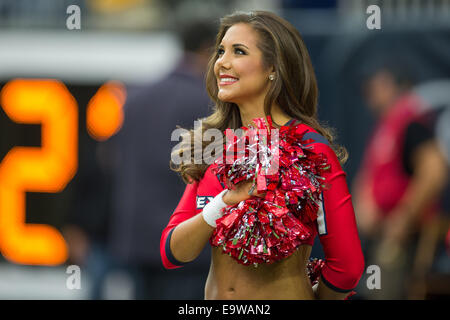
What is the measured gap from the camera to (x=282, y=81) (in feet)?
10.2

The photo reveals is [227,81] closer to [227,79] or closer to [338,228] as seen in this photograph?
[227,79]

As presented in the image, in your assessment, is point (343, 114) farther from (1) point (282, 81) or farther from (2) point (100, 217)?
(1) point (282, 81)

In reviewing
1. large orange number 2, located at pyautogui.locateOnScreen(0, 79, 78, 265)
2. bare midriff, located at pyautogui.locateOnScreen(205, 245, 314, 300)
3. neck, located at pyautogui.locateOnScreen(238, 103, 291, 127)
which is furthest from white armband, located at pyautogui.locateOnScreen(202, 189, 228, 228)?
large orange number 2, located at pyautogui.locateOnScreen(0, 79, 78, 265)

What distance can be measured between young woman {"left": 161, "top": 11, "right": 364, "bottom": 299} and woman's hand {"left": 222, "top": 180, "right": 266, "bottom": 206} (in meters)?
0.06

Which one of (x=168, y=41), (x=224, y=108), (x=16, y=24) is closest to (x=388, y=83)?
(x=168, y=41)

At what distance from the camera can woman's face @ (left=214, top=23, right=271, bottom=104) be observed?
3090 mm

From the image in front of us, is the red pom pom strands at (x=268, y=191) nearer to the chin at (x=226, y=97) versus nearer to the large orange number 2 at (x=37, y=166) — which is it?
the chin at (x=226, y=97)

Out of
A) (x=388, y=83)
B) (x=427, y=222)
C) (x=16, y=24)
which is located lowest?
(x=427, y=222)

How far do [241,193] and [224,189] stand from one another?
16cm

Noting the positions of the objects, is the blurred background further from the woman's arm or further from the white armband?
the white armband

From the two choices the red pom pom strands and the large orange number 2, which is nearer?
the red pom pom strands

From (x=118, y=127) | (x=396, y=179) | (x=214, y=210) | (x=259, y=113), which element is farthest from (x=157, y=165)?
(x=396, y=179)

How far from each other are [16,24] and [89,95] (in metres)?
0.86

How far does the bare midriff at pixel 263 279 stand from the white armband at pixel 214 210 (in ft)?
0.46
